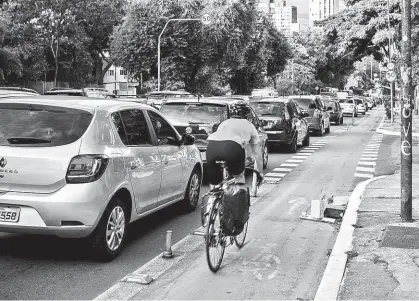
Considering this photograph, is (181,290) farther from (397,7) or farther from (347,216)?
(397,7)

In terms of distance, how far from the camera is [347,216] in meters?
9.06

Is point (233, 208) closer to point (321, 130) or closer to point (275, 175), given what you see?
point (275, 175)

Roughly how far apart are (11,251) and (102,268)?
1.23 metres

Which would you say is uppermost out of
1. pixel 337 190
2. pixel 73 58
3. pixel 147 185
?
pixel 73 58

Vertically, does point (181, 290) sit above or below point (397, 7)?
below

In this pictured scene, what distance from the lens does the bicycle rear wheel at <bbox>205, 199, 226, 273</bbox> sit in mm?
6008

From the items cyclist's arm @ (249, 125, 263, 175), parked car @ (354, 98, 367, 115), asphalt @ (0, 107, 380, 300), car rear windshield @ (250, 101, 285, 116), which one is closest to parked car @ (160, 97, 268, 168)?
asphalt @ (0, 107, 380, 300)

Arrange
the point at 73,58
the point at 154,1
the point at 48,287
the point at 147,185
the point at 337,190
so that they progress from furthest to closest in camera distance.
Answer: the point at 73,58, the point at 154,1, the point at 337,190, the point at 147,185, the point at 48,287

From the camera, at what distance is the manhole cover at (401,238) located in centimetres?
714

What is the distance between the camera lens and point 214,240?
614 centimetres

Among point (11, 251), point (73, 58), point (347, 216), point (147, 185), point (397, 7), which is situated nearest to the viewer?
point (11, 251)

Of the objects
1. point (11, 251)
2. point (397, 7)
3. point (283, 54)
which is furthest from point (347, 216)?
point (283, 54)

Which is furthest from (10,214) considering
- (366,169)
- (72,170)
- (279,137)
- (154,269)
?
(279,137)

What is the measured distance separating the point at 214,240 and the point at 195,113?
6826 millimetres
